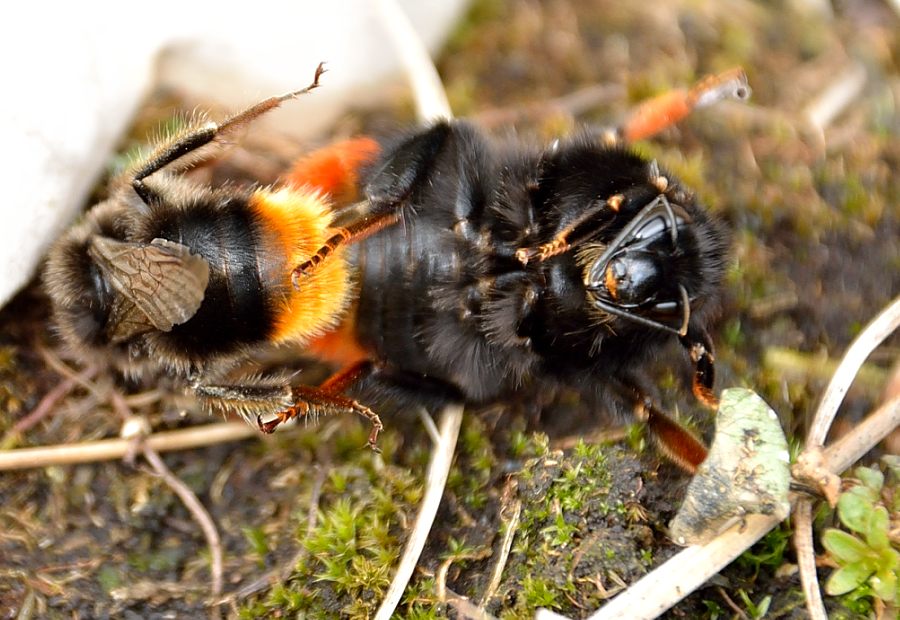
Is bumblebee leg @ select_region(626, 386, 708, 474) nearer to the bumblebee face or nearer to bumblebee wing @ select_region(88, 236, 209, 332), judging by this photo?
the bumblebee face

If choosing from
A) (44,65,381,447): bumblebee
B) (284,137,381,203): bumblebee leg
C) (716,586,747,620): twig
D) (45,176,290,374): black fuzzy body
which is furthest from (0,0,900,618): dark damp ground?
(284,137,381,203): bumblebee leg

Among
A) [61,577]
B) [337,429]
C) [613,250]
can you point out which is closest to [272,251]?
[337,429]

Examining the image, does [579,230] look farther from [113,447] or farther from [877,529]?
[113,447]

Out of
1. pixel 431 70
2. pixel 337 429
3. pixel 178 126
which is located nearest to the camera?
pixel 337 429

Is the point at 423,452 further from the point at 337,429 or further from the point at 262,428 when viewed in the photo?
the point at 262,428

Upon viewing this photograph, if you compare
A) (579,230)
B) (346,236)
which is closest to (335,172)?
(346,236)
